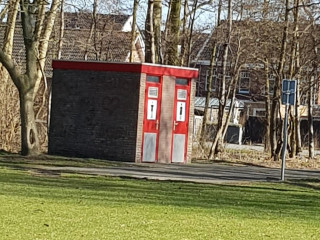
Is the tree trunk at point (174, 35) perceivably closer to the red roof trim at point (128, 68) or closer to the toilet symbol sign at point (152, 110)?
the red roof trim at point (128, 68)

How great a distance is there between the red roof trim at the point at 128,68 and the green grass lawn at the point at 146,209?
7132 mm

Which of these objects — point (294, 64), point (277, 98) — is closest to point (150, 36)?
point (277, 98)

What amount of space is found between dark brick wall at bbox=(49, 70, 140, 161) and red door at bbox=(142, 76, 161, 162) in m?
0.43

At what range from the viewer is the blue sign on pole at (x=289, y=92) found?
85.5ft

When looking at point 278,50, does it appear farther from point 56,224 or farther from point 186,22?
point 56,224

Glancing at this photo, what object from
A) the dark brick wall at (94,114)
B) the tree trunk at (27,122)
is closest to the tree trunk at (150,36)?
the dark brick wall at (94,114)

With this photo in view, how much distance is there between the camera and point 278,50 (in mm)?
40094

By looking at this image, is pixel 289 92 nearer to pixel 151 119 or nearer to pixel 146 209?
pixel 151 119

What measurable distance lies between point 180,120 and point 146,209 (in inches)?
640

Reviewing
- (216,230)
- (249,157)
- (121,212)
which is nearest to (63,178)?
(121,212)

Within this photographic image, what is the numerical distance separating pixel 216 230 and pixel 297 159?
26.9 m

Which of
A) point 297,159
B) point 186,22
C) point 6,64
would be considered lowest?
point 297,159

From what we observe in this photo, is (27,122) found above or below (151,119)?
below

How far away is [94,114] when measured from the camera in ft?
100
